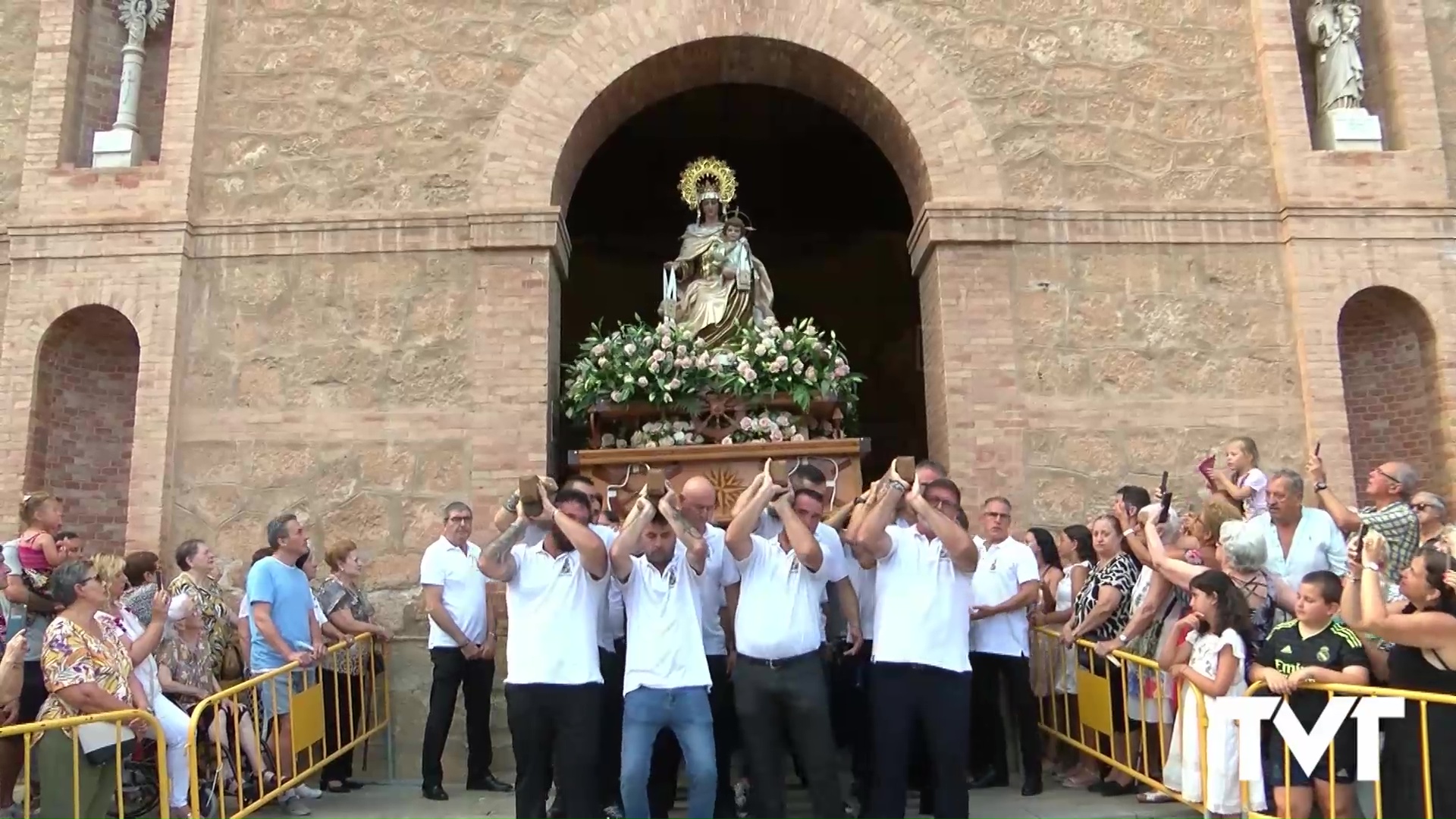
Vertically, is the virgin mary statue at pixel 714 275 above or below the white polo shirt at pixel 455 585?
above

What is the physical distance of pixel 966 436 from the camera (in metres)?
9.68

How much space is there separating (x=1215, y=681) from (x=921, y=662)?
1408mm

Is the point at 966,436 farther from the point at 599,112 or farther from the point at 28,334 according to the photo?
the point at 28,334

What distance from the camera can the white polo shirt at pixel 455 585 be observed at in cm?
750

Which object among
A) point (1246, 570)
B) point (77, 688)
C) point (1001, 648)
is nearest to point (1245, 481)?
point (1246, 570)

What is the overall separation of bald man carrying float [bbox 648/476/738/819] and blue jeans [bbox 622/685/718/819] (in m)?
0.62

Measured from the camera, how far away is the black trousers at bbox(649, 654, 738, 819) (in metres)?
6.47

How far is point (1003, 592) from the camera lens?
7145 millimetres

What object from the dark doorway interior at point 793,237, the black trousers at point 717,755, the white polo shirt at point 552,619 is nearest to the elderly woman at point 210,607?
the white polo shirt at point 552,619

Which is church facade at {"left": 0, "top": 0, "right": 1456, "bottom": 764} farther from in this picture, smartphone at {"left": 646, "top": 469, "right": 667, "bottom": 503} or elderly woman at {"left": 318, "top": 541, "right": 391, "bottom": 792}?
smartphone at {"left": 646, "top": 469, "right": 667, "bottom": 503}

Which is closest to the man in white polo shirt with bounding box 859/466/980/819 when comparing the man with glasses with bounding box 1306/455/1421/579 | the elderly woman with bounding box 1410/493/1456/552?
the man with glasses with bounding box 1306/455/1421/579

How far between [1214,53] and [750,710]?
8276mm

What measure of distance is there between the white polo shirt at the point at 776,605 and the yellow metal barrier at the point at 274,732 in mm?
2685

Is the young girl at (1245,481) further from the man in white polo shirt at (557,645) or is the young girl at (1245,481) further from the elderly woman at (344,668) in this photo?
the elderly woman at (344,668)
